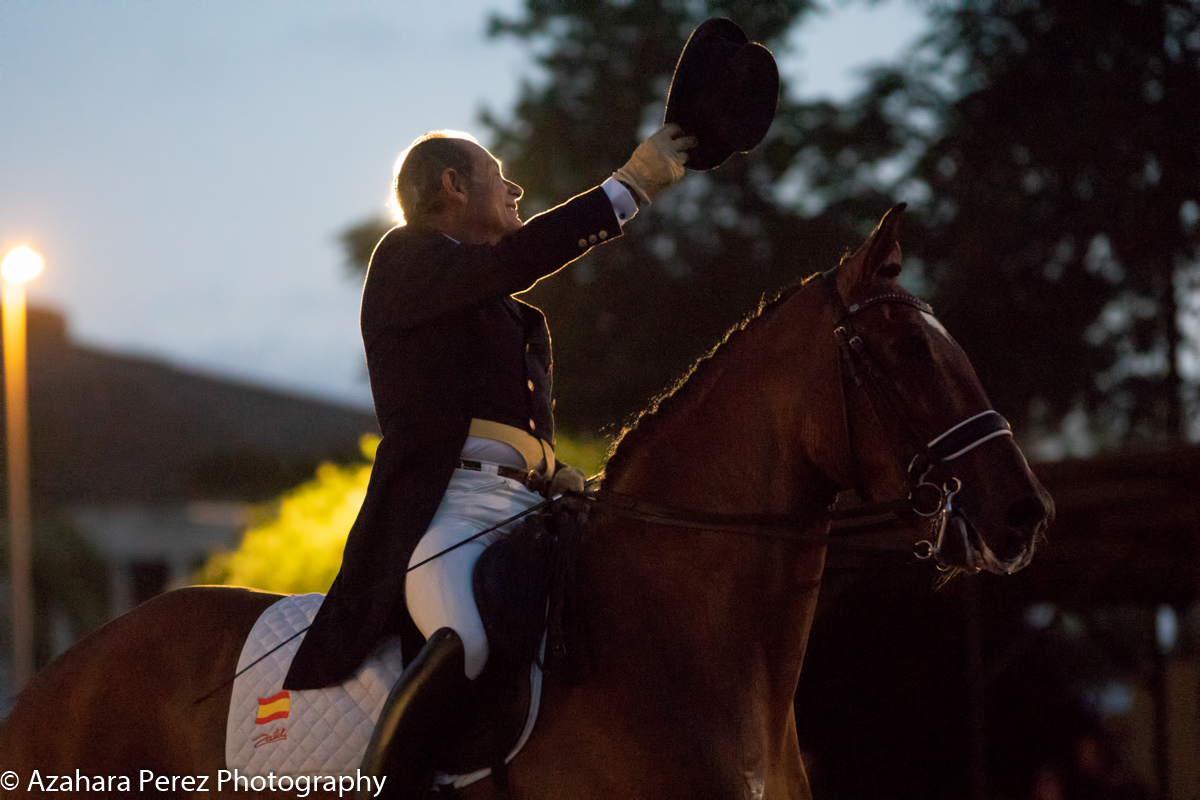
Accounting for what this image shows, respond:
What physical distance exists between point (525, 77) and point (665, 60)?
259 cm

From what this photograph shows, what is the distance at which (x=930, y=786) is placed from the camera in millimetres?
11406

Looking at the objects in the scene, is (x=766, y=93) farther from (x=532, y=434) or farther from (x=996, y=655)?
(x=996, y=655)

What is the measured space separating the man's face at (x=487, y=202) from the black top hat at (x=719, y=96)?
24.9 inches

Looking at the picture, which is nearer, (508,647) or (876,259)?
(508,647)

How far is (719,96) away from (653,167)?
0.31 metres

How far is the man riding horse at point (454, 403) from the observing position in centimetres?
339

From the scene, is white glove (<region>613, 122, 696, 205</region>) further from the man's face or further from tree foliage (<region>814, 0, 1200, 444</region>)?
A: tree foliage (<region>814, 0, 1200, 444</region>)

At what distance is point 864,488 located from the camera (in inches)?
134

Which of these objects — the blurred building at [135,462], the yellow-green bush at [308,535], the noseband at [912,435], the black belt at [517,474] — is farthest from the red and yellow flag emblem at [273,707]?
the blurred building at [135,462]

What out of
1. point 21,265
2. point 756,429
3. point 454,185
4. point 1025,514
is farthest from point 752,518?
point 21,265

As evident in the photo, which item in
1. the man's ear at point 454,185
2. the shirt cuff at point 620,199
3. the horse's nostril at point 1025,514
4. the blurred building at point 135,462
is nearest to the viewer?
the horse's nostril at point 1025,514

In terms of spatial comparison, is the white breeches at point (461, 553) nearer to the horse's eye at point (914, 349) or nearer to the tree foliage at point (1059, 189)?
the horse's eye at point (914, 349)

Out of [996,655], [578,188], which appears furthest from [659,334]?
[996,655]

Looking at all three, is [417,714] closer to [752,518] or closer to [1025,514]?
[752,518]
